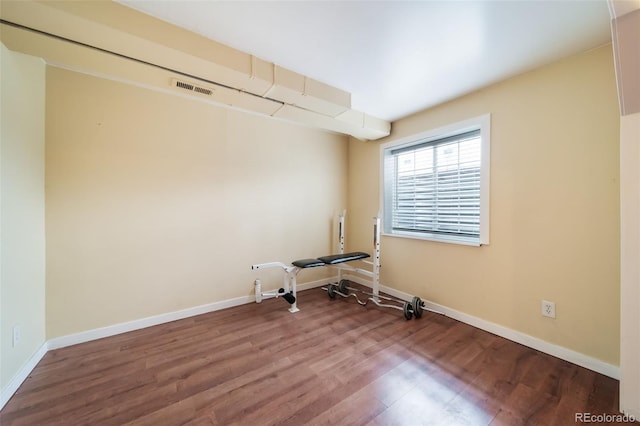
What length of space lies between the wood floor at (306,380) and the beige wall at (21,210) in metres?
0.31

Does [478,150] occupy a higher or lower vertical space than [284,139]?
lower

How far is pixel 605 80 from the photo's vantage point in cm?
179

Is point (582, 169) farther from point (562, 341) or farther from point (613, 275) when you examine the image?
point (562, 341)

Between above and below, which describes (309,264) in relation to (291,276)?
above

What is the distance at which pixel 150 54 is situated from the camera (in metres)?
1.69

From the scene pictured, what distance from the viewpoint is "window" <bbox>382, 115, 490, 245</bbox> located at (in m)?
2.54

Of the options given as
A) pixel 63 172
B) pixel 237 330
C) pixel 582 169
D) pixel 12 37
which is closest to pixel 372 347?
pixel 237 330

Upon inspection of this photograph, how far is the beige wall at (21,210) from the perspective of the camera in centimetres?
157

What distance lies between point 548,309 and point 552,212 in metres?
0.82

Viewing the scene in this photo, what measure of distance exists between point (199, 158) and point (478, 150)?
3.09 metres

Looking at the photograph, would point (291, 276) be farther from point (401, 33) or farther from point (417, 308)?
point (401, 33)

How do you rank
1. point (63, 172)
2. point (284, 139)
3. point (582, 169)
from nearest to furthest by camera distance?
point (582, 169), point (63, 172), point (284, 139)

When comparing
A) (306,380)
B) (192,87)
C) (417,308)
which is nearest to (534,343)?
(417,308)

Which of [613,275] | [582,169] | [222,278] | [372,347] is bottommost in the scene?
[372,347]
